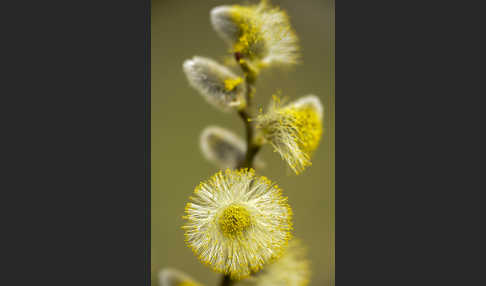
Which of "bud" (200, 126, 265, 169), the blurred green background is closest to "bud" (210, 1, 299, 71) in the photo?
the blurred green background

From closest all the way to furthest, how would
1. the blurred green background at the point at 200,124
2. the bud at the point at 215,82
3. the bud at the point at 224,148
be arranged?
the bud at the point at 215,82, the bud at the point at 224,148, the blurred green background at the point at 200,124

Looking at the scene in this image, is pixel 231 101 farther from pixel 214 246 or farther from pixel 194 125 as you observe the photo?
pixel 194 125

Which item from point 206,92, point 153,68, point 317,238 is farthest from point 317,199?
point 153,68

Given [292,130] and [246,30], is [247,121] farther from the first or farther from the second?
[246,30]

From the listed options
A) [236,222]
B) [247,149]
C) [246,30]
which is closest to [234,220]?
[236,222]

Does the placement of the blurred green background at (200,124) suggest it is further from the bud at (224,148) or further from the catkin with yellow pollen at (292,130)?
the catkin with yellow pollen at (292,130)

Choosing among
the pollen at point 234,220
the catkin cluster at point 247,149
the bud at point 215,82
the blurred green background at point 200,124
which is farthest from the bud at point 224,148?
the pollen at point 234,220

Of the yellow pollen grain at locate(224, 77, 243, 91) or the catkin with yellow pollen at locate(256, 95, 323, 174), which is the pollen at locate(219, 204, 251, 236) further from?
the yellow pollen grain at locate(224, 77, 243, 91)
